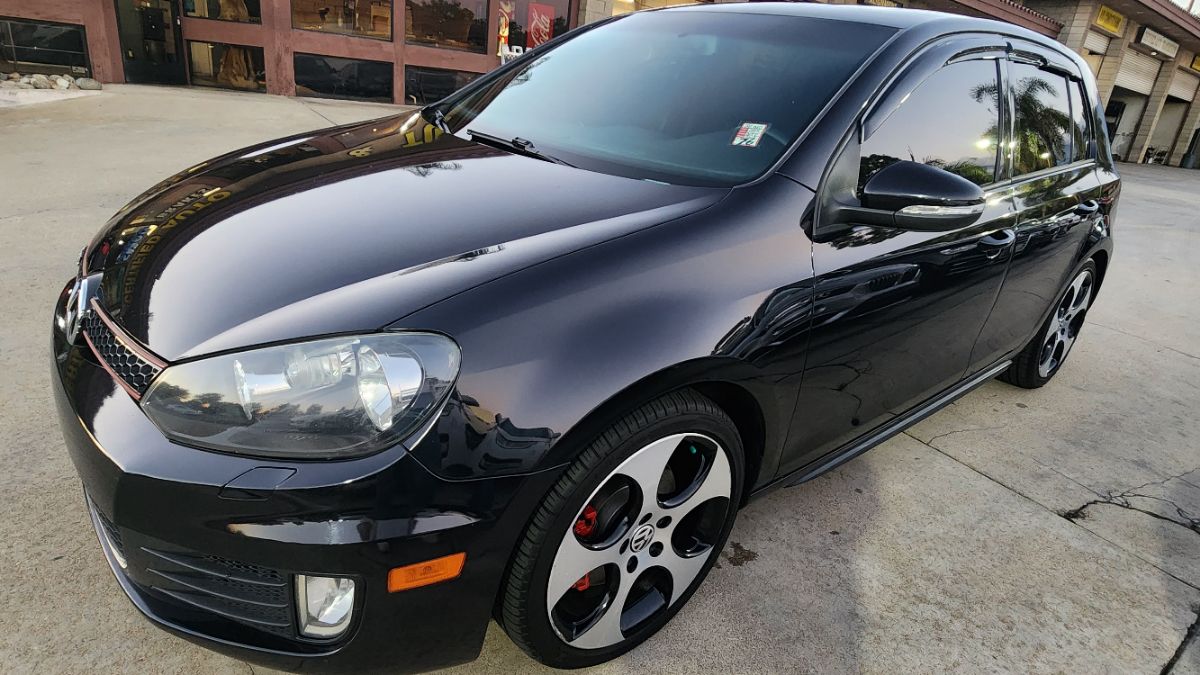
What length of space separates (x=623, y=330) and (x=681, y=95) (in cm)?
111

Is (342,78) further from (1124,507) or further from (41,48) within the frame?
(1124,507)

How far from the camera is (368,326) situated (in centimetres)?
130

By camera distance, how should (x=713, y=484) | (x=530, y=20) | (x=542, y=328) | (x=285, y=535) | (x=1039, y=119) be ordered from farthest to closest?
(x=530, y=20)
(x=1039, y=119)
(x=713, y=484)
(x=542, y=328)
(x=285, y=535)

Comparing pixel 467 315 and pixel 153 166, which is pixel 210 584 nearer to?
pixel 467 315

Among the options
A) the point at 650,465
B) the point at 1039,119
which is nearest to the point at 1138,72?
the point at 1039,119

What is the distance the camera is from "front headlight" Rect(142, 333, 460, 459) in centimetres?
125

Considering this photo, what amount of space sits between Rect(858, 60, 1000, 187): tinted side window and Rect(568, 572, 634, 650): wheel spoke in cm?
124

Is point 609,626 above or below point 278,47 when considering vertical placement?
below

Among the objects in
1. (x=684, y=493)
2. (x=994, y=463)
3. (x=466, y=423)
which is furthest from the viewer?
(x=994, y=463)

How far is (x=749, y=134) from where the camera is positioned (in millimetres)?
2029

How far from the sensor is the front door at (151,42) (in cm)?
1209

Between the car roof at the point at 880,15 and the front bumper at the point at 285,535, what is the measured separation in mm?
1877

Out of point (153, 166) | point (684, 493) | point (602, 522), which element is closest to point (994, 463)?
point (684, 493)

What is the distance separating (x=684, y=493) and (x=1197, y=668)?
1.56 m
